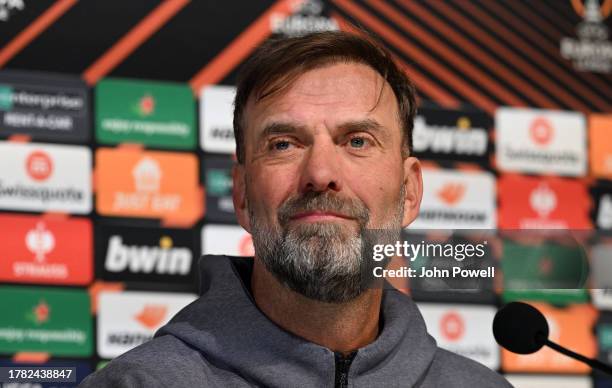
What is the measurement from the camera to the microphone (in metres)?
1.54

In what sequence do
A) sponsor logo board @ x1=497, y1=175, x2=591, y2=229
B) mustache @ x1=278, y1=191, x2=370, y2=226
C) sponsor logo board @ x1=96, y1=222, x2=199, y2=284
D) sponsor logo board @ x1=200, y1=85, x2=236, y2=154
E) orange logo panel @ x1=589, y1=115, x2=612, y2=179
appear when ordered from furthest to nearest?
1. orange logo panel @ x1=589, y1=115, x2=612, y2=179
2. sponsor logo board @ x1=497, y1=175, x2=591, y2=229
3. sponsor logo board @ x1=200, y1=85, x2=236, y2=154
4. sponsor logo board @ x1=96, y1=222, x2=199, y2=284
5. mustache @ x1=278, y1=191, x2=370, y2=226

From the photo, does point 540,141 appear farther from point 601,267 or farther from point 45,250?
point 601,267

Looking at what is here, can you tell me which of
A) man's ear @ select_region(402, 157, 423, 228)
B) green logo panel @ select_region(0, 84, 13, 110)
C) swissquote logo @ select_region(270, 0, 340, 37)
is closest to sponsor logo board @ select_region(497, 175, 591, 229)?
swissquote logo @ select_region(270, 0, 340, 37)

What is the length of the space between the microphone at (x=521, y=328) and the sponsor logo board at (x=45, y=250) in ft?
5.47

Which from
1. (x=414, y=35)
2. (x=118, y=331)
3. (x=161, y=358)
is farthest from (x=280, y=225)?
(x=414, y=35)

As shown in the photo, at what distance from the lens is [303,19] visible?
3.36 metres

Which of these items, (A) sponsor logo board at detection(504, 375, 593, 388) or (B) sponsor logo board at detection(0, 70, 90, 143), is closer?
(B) sponsor logo board at detection(0, 70, 90, 143)

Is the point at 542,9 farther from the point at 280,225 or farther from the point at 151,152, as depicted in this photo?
the point at 280,225

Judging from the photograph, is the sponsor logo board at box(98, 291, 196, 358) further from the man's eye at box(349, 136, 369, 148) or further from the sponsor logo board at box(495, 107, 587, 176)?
the man's eye at box(349, 136, 369, 148)

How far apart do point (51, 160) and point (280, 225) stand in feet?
4.62

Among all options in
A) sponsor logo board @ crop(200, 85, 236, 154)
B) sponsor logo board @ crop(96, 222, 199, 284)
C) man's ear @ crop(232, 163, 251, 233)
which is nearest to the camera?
man's ear @ crop(232, 163, 251, 233)

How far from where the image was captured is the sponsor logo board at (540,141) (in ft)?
11.5

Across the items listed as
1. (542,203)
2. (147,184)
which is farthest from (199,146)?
(542,203)

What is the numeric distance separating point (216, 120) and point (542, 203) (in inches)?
37.1
